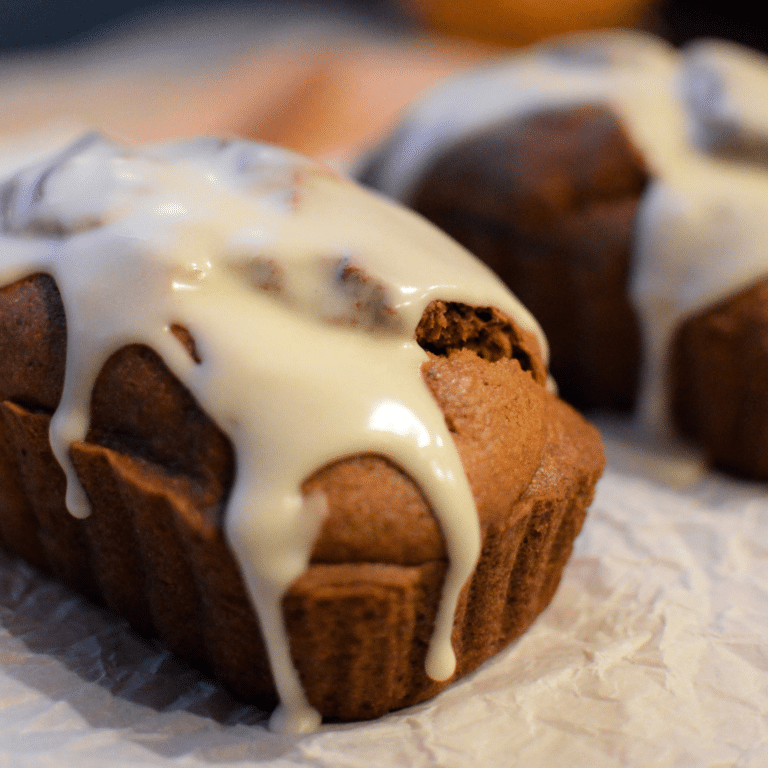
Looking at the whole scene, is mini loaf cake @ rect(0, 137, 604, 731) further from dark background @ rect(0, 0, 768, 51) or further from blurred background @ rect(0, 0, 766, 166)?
dark background @ rect(0, 0, 768, 51)

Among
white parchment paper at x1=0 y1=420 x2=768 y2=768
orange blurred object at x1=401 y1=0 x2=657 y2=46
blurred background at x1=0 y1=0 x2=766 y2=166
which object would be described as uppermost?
orange blurred object at x1=401 y1=0 x2=657 y2=46

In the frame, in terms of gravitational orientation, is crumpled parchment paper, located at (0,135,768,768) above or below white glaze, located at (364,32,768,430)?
below

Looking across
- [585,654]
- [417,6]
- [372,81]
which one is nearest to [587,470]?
[585,654]

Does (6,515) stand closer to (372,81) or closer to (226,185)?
(226,185)

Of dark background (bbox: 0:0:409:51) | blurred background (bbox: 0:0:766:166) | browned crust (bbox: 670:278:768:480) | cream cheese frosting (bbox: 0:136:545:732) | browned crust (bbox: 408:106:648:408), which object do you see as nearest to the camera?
cream cheese frosting (bbox: 0:136:545:732)

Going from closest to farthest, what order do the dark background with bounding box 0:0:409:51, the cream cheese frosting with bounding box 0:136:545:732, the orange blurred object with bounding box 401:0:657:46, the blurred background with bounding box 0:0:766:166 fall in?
the cream cheese frosting with bounding box 0:136:545:732
the blurred background with bounding box 0:0:766:166
the orange blurred object with bounding box 401:0:657:46
the dark background with bounding box 0:0:409:51

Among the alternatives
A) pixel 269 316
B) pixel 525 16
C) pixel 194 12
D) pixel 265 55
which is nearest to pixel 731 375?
pixel 269 316

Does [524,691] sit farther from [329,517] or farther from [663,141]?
[663,141]

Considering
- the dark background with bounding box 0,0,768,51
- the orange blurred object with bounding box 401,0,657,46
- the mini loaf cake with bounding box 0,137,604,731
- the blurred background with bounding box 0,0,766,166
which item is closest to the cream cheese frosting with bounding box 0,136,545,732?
the mini loaf cake with bounding box 0,137,604,731
